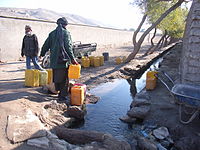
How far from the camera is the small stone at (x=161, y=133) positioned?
15.9ft

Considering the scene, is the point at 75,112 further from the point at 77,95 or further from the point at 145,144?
the point at 145,144

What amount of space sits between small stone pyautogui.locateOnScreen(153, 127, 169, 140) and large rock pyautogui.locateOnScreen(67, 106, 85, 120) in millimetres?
1891

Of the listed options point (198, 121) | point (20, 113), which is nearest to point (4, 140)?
point (20, 113)

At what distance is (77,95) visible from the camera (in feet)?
19.7

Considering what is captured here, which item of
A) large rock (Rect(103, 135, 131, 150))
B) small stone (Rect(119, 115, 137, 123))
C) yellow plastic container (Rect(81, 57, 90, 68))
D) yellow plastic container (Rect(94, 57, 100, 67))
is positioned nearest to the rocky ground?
large rock (Rect(103, 135, 131, 150))

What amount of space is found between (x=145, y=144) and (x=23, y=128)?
2.47m

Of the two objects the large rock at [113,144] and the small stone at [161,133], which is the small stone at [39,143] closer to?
the large rock at [113,144]

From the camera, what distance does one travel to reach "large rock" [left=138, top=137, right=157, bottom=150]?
4.38 meters

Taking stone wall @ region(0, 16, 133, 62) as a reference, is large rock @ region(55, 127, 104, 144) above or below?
below

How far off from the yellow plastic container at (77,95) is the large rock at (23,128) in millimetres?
1517

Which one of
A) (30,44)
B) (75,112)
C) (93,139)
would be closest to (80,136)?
(93,139)

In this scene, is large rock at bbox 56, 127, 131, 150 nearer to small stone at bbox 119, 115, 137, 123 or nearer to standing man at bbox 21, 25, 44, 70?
small stone at bbox 119, 115, 137, 123

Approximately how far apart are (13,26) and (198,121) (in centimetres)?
1175

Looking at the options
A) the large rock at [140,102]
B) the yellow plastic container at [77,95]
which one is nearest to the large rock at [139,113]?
the large rock at [140,102]
